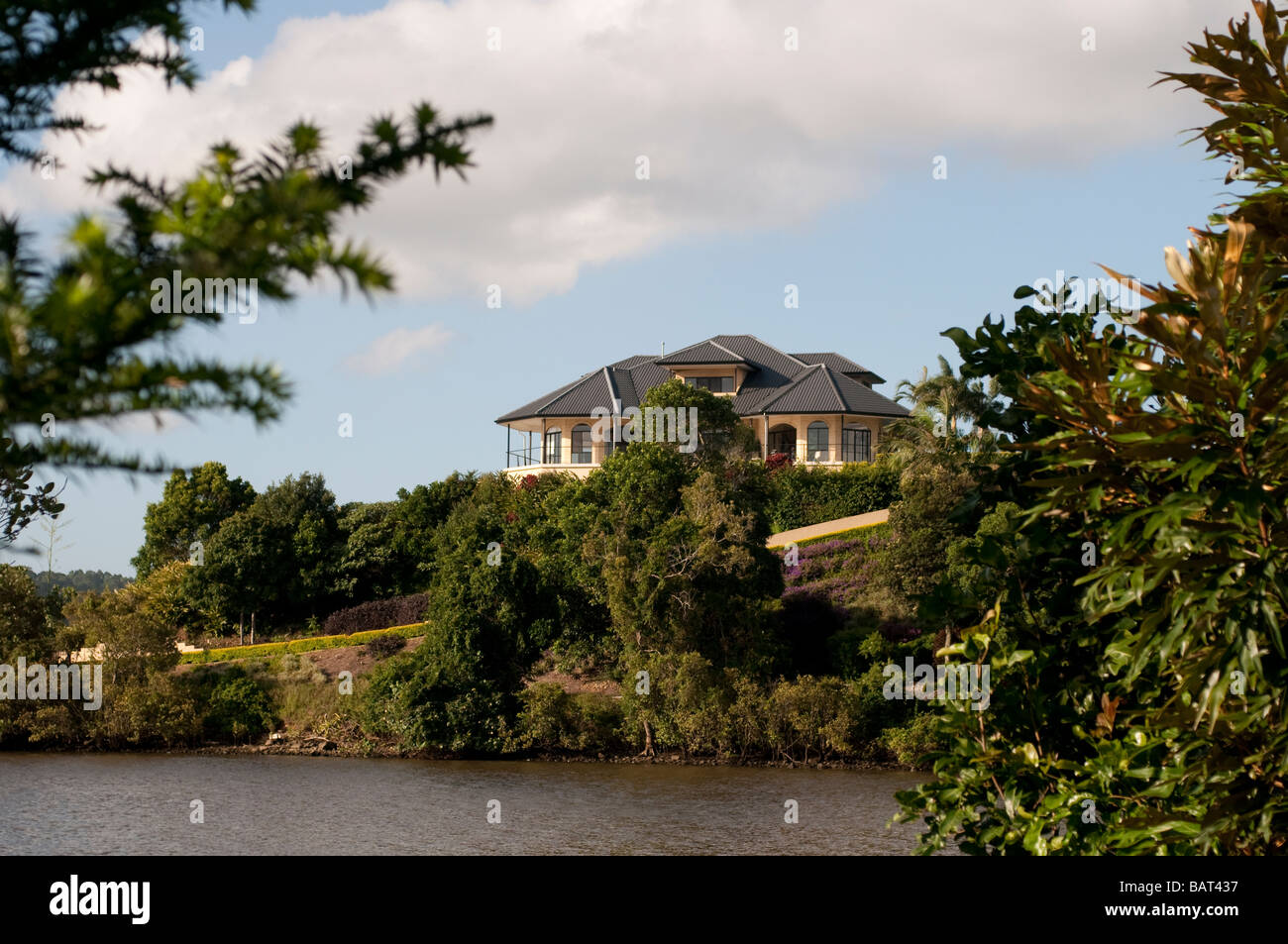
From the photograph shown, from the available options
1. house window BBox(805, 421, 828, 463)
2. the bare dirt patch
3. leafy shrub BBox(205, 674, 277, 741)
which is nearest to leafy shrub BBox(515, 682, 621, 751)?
the bare dirt patch

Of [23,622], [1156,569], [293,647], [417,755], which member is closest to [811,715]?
[417,755]

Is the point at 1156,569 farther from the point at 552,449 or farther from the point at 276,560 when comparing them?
the point at 552,449

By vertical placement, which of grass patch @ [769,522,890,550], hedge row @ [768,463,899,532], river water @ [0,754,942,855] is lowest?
river water @ [0,754,942,855]

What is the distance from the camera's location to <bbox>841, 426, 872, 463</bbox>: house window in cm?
5350

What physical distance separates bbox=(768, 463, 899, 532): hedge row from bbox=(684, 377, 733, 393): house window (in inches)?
447

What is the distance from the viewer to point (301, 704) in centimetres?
3306

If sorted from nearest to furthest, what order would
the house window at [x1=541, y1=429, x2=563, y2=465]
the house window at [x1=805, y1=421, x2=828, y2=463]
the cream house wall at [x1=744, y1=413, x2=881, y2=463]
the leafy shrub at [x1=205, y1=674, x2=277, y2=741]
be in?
the leafy shrub at [x1=205, y1=674, x2=277, y2=741] → the house window at [x1=805, y1=421, x2=828, y2=463] → the cream house wall at [x1=744, y1=413, x2=881, y2=463] → the house window at [x1=541, y1=429, x2=563, y2=465]

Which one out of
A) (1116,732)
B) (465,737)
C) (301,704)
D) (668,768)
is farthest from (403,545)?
(1116,732)

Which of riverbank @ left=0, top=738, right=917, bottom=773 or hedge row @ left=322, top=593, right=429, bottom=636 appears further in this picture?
hedge row @ left=322, top=593, right=429, bottom=636

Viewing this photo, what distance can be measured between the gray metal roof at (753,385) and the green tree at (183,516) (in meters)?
15.0

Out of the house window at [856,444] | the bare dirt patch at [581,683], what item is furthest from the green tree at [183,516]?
the house window at [856,444]

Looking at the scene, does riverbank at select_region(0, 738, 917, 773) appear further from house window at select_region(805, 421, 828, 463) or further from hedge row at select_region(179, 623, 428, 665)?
house window at select_region(805, 421, 828, 463)
